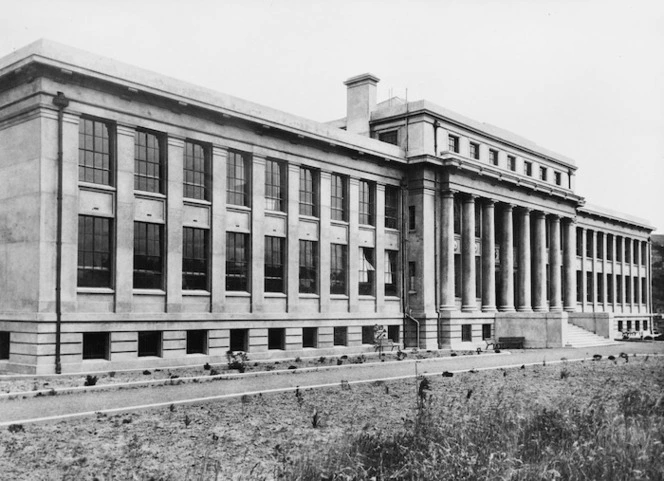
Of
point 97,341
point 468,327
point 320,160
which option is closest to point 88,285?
point 97,341

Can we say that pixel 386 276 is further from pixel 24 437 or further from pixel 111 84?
pixel 24 437

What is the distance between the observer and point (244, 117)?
1160 inches

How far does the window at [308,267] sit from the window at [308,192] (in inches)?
61.4

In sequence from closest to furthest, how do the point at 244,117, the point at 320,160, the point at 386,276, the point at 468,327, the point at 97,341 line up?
1. the point at 97,341
2. the point at 244,117
3. the point at 320,160
4. the point at 386,276
5. the point at 468,327

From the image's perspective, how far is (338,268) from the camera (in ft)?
116

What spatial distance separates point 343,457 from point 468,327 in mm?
32907

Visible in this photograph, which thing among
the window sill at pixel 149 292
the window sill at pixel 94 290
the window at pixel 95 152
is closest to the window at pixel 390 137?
the window sill at pixel 149 292

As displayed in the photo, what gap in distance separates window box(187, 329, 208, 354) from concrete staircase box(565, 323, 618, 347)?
903 inches

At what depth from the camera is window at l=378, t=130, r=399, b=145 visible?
41062 mm

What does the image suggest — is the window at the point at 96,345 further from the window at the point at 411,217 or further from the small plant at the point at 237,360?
the window at the point at 411,217

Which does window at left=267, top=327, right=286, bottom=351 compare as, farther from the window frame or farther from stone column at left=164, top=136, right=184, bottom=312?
the window frame

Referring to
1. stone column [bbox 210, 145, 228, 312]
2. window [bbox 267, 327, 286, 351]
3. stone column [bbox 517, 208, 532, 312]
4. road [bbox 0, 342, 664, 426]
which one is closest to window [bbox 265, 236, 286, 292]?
window [bbox 267, 327, 286, 351]

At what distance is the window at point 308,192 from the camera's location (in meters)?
33.5

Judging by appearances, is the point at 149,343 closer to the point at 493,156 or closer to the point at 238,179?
the point at 238,179
